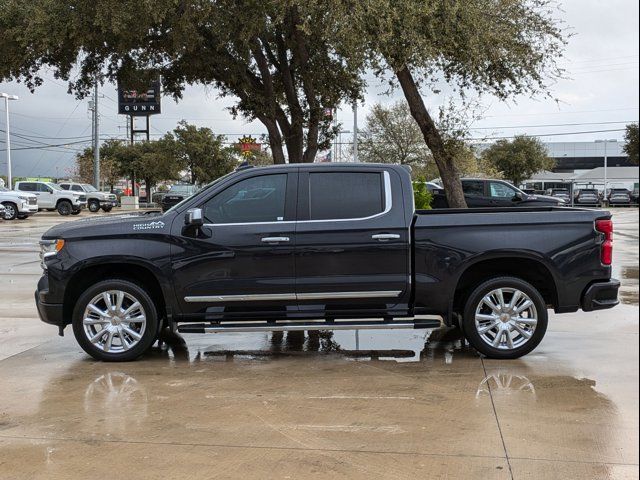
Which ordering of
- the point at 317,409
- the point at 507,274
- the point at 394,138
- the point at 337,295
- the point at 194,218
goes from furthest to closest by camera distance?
the point at 394,138, the point at 507,274, the point at 337,295, the point at 194,218, the point at 317,409

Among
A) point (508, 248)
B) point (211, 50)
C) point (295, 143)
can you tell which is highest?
point (211, 50)

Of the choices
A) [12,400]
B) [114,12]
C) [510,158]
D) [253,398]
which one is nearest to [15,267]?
[114,12]

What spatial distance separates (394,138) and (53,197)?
25147mm

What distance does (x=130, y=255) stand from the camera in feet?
21.2

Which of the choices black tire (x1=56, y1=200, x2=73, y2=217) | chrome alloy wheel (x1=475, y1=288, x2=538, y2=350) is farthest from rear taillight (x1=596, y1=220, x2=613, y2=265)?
black tire (x1=56, y1=200, x2=73, y2=217)

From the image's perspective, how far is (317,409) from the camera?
17.1 feet

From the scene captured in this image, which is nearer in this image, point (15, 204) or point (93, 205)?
point (15, 204)

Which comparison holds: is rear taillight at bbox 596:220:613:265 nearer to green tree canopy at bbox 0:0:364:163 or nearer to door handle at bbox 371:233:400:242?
door handle at bbox 371:233:400:242

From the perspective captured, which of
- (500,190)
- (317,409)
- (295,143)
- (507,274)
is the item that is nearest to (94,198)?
(295,143)

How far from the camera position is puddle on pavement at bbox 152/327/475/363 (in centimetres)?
699

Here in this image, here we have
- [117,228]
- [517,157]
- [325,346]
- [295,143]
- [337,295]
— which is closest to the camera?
[337,295]

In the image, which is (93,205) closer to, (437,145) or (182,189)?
(182,189)

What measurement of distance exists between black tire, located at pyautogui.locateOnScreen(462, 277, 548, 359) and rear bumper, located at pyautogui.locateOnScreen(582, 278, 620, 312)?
0.40 meters

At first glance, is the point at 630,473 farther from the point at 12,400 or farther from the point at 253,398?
the point at 12,400
